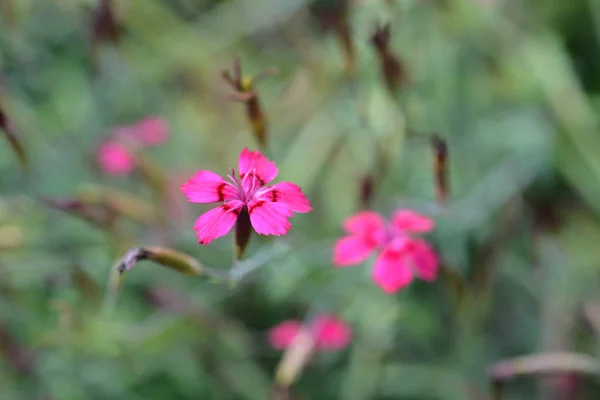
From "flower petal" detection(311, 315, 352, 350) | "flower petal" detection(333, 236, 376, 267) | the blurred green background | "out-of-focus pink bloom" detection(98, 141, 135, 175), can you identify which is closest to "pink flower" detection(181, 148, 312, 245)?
"flower petal" detection(333, 236, 376, 267)

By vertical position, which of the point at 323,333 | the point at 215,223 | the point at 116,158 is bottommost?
the point at 215,223

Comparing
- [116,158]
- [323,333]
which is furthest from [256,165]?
[116,158]

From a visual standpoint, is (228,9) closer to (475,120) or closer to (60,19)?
(60,19)

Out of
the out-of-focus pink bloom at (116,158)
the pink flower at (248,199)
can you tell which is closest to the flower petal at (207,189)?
the pink flower at (248,199)

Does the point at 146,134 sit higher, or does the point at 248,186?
the point at 146,134

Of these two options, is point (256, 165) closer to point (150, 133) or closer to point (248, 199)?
point (248, 199)

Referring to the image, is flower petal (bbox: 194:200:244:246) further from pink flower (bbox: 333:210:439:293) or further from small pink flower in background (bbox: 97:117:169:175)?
small pink flower in background (bbox: 97:117:169:175)
